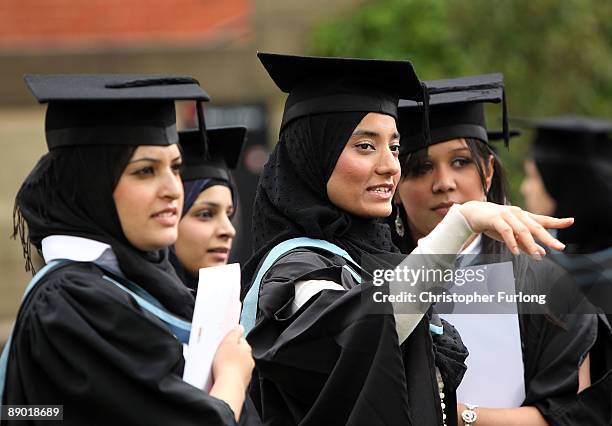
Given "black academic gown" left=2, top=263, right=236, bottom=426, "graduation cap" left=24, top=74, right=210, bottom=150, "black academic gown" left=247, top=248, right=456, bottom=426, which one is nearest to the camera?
"black academic gown" left=2, top=263, right=236, bottom=426

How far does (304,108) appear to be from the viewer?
4125 millimetres

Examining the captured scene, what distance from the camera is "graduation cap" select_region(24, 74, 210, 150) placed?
3.66 m

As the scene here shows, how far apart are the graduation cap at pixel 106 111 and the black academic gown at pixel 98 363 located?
17.7 inches

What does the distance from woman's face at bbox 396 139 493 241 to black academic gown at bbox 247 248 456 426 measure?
1007mm

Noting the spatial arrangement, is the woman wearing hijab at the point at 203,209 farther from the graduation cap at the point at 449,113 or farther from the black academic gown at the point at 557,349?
the black academic gown at the point at 557,349

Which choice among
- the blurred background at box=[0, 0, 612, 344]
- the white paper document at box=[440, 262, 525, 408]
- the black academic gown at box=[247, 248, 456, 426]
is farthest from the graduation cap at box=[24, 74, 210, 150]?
the blurred background at box=[0, 0, 612, 344]

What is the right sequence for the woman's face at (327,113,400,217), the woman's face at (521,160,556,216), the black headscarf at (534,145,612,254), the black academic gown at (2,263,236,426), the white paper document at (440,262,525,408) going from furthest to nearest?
the woman's face at (521,160,556,216), the black headscarf at (534,145,612,254), the white paper document at (440,262,525,408), the woman's face at (327,113,400,217), the black academic gown at (2,263,236,426)

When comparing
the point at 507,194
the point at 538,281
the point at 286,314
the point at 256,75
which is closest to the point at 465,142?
the point at 507,194

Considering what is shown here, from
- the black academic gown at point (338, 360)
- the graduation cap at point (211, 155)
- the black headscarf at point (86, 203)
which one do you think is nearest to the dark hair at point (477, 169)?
the graduation cap at point (211, 155)

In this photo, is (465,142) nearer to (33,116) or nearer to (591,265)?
(591,265)

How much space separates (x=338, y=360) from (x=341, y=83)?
984 millimetres

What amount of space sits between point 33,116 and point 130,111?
355 inches

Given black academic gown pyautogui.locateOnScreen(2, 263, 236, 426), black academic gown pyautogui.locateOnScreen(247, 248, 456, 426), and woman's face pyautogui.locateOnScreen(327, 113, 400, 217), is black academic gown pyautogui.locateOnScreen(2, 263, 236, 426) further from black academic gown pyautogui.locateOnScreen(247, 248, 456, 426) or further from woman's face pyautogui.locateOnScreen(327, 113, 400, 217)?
woman's face pyautogui.locateOnScreen(327, 113, 400, 217)

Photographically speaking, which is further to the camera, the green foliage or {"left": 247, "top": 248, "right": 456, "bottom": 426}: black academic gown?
the green foliage
